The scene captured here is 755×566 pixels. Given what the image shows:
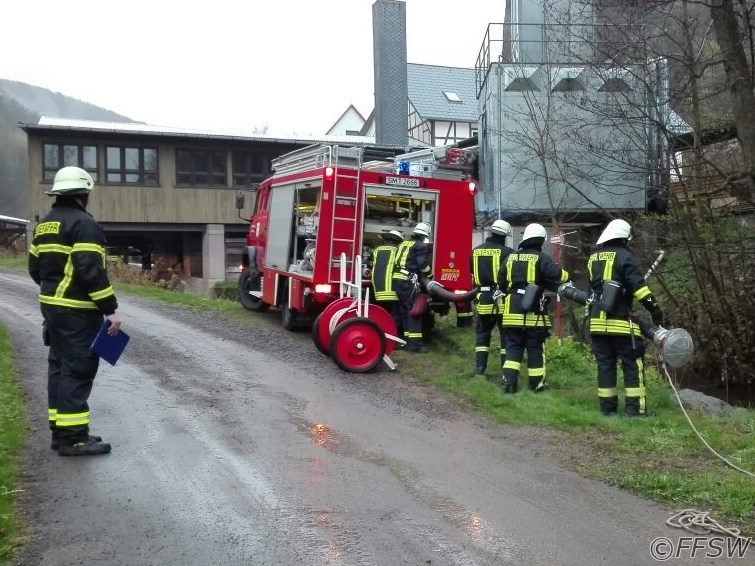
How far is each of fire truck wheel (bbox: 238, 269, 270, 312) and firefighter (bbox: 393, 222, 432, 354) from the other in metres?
4.97

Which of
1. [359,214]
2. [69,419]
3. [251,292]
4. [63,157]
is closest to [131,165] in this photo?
[63,157]

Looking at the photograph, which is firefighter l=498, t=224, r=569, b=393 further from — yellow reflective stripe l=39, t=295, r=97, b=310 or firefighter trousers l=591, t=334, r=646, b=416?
yellow reflective stripe l=39, t=295, r=97, b=310

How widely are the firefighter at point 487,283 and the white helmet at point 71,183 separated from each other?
4.62 metres

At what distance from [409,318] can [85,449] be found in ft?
18.1

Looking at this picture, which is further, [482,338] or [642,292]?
[482,338]

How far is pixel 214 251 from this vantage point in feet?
99.5

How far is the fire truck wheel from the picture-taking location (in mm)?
15199

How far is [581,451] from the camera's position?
6.39m

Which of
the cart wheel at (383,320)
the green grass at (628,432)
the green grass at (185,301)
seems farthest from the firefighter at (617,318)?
the green grass at (185,301)

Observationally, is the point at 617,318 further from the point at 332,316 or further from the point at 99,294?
the point at 99,294

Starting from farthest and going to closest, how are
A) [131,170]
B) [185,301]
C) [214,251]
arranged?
[214,251]
[131,170]
[185,301]

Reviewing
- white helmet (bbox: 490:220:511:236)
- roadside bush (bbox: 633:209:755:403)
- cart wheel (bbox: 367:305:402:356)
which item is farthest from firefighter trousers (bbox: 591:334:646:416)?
roadside bush (bbox: 633:209:755:403)

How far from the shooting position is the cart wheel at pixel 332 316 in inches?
386

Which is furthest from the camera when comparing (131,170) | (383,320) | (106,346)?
(131,170)
